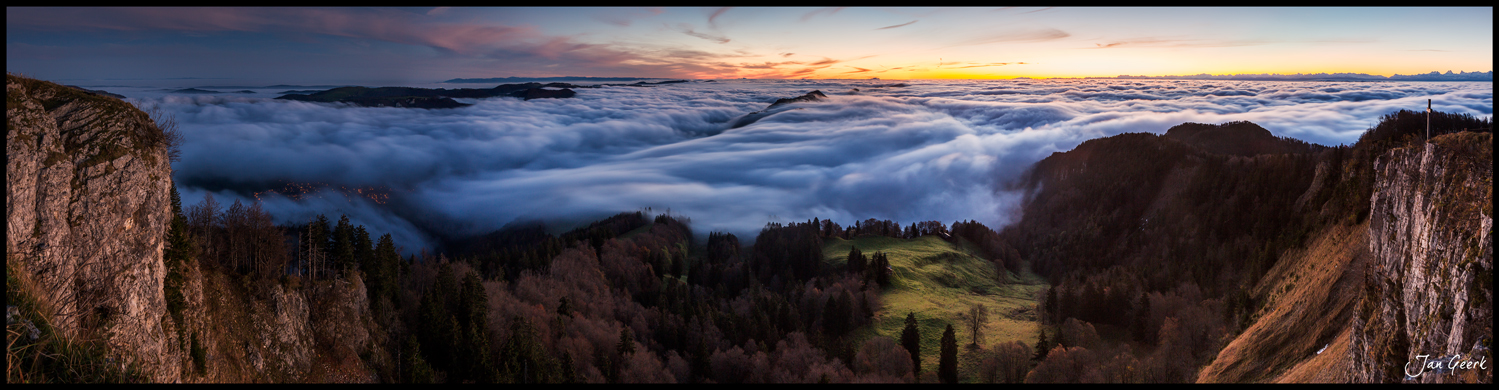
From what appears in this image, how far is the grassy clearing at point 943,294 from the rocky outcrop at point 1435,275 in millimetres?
39362

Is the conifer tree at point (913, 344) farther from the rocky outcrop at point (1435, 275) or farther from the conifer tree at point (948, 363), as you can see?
the rocky outcrop at point (1435, 275)

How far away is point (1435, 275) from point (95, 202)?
42991 millimetres

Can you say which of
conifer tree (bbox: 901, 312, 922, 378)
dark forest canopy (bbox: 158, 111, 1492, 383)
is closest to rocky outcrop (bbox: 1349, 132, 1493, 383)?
dark forest canopy (bbox: 158, 111, 1492, 383)

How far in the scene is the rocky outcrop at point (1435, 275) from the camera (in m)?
15.0

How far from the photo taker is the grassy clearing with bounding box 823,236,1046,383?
236 feet

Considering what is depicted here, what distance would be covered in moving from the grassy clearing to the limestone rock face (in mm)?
55966

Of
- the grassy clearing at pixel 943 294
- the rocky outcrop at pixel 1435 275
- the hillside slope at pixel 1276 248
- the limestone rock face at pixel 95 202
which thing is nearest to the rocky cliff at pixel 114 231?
the limestone rock face at pixel 95 202

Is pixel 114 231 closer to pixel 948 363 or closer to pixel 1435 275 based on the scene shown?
pixel 1435 275

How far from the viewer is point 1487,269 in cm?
1485

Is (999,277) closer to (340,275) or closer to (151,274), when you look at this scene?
(340,275)

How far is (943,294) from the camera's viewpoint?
318 feet

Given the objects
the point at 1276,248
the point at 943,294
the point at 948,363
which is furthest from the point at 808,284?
the point at 1276,248

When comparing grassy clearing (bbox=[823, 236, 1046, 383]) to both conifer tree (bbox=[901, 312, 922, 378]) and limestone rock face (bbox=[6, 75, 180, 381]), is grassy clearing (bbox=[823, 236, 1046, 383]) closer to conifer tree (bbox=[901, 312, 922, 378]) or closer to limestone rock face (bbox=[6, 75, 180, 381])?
conifer tree (bbox=[901, 312, 922, 378])

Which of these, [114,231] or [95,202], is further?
[114,231]
